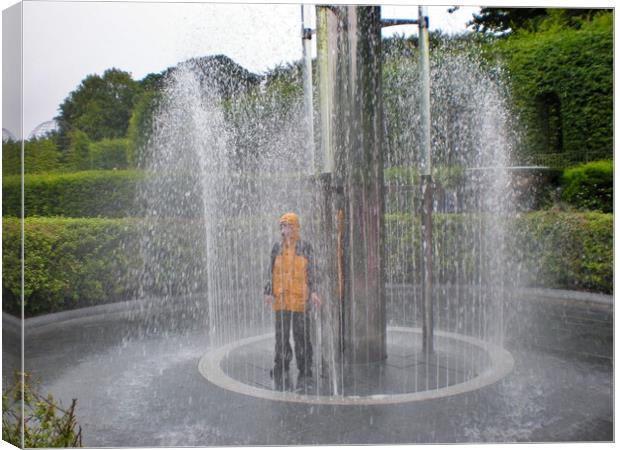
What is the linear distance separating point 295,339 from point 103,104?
12.6 metres

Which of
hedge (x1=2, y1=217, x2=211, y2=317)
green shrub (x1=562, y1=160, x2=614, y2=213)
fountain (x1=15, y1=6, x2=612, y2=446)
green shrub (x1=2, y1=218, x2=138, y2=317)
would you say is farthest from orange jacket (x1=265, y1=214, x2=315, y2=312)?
green shrub (x1=562, y1=160, x2=614, y2=213)

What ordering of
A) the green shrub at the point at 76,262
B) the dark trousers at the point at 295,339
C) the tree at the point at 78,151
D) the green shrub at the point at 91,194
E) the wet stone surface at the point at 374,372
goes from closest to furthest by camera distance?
the wet stone surface at the point at 374,372, the dark trousers at the point at 295,339, the green shrub at the point at 76,262, the green shrub at the point at 91,194, the tree at the point at 78,151

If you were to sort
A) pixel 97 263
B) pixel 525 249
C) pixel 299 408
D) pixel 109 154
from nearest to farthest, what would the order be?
A: pixel 299 408
pixel 97 263
pixel 525 249
pixel 109 154

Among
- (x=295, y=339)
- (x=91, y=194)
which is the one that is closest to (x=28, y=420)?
(x=295, y=339)

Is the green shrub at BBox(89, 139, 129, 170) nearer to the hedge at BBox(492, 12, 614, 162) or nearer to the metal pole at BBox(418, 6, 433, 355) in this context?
the hedge at BBox(492, 12, 614, 162)

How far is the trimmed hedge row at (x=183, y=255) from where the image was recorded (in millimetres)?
8609

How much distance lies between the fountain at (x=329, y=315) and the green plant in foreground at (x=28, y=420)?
1.17 ft

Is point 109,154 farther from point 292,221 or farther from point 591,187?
point 292,221

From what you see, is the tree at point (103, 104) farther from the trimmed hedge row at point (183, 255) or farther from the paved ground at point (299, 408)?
the paved ground at point (299, 408)

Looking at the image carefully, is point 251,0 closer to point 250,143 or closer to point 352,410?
point 352,410

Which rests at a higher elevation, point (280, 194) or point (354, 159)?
point (280, 194)

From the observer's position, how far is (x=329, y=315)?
5715 mm

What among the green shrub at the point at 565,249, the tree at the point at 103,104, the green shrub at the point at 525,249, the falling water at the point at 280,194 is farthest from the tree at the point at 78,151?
the green shrub at the point at 565,249

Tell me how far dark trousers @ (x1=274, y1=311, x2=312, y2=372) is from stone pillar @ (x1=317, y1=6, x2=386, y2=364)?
0.46m
